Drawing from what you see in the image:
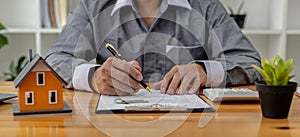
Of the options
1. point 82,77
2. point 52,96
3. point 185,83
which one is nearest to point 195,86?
point 185,83

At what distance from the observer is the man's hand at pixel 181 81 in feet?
3.89

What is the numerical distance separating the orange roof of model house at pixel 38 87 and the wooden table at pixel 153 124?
0.10 feet

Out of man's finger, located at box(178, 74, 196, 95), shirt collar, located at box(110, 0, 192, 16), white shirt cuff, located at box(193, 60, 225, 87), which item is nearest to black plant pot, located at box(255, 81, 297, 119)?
man's finger, located at box(178, 74, 196, 95)

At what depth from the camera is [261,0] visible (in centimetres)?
278

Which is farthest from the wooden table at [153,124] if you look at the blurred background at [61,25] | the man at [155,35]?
the blurred background at [61,25]

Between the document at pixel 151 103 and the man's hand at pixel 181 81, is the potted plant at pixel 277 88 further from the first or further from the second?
the man's hand at pixel 181 81

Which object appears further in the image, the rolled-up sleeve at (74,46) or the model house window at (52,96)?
the rolled-up sleeve at (74,46)

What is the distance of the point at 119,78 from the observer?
Answer: 1.16 m

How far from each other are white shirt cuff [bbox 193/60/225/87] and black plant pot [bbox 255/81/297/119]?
1.29 feet

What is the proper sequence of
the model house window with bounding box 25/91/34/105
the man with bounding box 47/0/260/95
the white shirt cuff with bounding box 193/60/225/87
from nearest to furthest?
the model house window with bounding box 25/91/34/105, the white shirt cuff with bounding box 193/60/225/87, the man with bounding box 47/0/260/95

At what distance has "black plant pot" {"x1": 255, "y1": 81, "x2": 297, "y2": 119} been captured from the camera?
0.89 m

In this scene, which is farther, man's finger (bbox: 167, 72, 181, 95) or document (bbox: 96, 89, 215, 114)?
man's finger (bbox: 167, 72, 181, 95)

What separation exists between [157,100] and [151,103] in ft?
0.14

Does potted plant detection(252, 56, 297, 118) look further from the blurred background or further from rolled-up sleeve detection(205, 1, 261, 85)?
the blurred background
